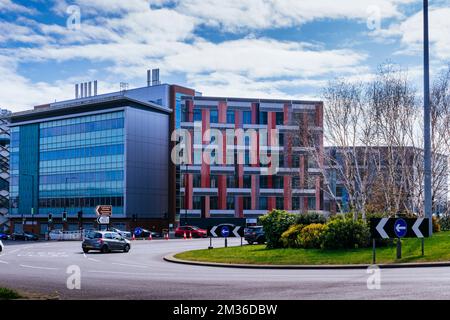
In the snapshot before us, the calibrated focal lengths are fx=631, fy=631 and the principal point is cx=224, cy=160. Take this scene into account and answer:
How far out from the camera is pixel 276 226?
1258 inches

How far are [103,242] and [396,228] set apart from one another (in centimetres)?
2178

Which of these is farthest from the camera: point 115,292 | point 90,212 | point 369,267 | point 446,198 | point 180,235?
point 90,212

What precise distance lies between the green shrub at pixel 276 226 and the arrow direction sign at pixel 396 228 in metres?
8.80

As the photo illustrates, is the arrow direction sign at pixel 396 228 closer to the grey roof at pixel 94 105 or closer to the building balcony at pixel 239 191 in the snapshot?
the building balcony at pixel 239 191

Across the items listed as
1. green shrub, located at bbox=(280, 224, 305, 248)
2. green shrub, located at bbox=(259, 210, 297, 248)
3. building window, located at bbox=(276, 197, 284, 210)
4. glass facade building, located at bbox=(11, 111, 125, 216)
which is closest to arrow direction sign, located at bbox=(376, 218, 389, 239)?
green shrub, located at bbox=(280, 224, 305, 248)

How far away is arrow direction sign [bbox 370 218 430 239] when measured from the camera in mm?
23359

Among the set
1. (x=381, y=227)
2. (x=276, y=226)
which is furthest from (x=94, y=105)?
(x=381, y=227)

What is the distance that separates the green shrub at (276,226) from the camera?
3183 cm

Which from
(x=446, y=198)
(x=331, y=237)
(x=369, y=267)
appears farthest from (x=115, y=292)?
(x=446, y=198)

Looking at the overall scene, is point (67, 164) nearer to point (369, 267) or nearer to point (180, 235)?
point (180, 235)

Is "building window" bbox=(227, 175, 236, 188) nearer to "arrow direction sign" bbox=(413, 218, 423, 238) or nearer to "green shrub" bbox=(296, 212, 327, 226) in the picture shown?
"green shrub" bbox=(296, 212, 327, 226)

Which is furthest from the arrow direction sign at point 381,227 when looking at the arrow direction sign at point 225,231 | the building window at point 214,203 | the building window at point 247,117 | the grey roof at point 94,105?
the grey roof at point 94,105
